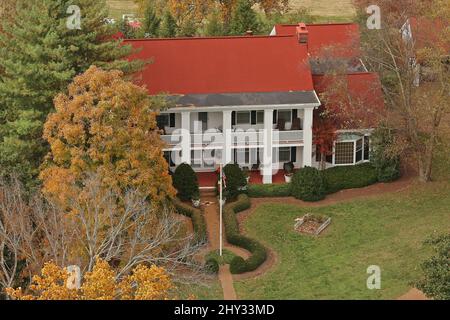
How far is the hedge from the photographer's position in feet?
144

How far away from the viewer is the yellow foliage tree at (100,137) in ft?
127

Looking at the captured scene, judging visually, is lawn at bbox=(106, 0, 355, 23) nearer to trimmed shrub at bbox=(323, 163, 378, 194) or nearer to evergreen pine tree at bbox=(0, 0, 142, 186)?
trimmed shrub at bbox=(323, 163, 378, 194)

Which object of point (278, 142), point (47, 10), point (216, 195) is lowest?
point (216, 195)

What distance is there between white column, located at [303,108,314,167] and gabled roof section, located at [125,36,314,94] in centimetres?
194

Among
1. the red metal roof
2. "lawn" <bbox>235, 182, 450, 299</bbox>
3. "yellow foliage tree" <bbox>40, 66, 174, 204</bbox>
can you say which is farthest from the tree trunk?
"yellow foliage tree" <bbox>40, 66, 174, 204</bbox>

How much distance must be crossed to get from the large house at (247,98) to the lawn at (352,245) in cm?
520

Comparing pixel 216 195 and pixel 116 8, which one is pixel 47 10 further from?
pixel 116 8

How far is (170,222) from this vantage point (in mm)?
38938

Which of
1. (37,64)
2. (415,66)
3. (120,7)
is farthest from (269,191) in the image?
(120,7)

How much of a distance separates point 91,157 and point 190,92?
13816mm

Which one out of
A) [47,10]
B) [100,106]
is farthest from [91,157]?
[47,10]

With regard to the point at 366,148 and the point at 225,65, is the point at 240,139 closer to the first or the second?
the point at 225,65

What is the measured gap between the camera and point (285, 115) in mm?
52625

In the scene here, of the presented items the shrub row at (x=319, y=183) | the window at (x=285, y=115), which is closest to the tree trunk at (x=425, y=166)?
the shrub row at (x=319, y=183)
